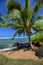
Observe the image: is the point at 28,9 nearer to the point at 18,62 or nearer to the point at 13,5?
the point at 13,5

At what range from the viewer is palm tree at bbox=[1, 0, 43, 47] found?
773 inches

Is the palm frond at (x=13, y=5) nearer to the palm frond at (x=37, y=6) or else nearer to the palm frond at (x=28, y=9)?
the palm frond at (x=28, y=9)

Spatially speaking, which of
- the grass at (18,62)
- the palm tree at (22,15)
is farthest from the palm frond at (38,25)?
the grass at (18,62)

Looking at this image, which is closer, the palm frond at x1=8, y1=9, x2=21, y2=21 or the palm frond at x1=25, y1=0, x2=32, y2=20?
the palm frond at x1=8, y1=9, x2=21, y2=21

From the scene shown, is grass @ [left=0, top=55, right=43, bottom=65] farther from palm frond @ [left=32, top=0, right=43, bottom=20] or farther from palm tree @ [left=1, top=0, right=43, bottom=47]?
palm frond @ [left=32, top=0, right=43, bottom=20]

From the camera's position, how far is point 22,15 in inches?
780

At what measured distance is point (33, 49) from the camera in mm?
19078

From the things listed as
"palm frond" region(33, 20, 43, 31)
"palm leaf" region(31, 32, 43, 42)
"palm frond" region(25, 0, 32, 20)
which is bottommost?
"palm leaf" region(31, 32, 43, 42)

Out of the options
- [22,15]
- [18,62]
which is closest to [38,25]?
[22,15]

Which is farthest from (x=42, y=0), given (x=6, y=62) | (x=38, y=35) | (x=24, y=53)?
(x=6, y=62)

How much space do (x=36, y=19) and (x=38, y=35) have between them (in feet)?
9.22

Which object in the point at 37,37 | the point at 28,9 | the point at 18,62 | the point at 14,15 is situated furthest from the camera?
the point at 37,37

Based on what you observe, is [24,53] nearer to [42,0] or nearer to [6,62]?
[42,0]

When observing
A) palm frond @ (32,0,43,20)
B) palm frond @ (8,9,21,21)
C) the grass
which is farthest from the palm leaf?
the grass
